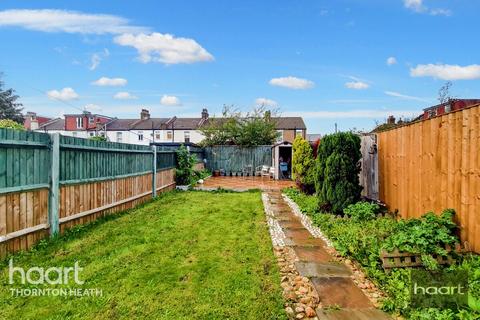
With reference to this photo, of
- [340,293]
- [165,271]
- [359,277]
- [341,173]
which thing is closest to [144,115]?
[341,173]

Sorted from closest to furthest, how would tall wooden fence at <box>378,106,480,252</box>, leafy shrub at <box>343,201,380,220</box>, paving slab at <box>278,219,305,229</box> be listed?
tall wooden fence at <box>378,106,480,252</box>
leafy shrub at <box>343,201,380,220</box>
paving slab at <box>278,219,305,229</box>

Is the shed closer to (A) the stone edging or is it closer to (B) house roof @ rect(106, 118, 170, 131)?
(A) the stone edging

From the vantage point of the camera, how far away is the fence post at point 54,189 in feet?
18.5

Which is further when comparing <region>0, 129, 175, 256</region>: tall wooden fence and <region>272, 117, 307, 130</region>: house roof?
<region>272, 117, 307, 130</region>: house roof

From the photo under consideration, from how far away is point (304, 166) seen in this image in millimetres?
12281

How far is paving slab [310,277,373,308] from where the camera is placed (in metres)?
3.31

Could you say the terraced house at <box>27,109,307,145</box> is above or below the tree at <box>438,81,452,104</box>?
below

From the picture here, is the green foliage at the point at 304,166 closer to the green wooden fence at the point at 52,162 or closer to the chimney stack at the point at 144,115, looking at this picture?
the green wooden fence at the point at 52,162

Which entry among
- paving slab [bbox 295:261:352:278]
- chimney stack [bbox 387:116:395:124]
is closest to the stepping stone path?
paving slab [bbox 295:261:352:278]

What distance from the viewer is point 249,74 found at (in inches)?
967

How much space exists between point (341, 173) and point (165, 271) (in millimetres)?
5030

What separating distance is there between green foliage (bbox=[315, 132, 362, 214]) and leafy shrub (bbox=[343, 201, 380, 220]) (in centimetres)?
27

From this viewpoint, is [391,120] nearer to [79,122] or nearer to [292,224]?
[292,224]

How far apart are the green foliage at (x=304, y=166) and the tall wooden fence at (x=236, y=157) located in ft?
36.6
